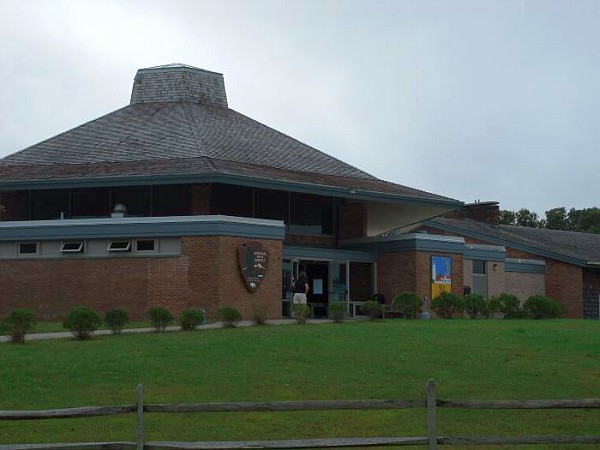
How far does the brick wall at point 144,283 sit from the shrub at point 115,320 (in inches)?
292

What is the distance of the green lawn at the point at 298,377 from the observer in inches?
596

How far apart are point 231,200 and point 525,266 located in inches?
698

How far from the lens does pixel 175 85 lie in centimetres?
4709

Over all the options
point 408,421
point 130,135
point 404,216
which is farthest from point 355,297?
point 408,421

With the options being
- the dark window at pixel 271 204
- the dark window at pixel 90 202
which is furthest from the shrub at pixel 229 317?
the dark window at pixel 90 202

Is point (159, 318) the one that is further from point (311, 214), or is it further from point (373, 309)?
point (311, 214)

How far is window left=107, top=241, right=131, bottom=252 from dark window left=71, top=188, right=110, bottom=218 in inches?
164

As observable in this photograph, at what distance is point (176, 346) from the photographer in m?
22.2

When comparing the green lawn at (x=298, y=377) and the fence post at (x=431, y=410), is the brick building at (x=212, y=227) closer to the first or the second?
the green lawn at (x=298, y=377)

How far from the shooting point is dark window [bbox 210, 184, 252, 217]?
3838 cm

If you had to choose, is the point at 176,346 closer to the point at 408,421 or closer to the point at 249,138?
the point at 408,421

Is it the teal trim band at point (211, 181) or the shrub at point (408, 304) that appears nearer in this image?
the shrub at point (408, 304)

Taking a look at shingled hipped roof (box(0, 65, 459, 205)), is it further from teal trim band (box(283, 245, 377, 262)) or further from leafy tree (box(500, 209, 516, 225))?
leafy tree (box(500, 209, 516, 225))

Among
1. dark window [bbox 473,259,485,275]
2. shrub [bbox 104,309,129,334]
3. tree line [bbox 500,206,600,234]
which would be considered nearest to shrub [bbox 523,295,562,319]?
dark window [bbox 473,259,485,275]
